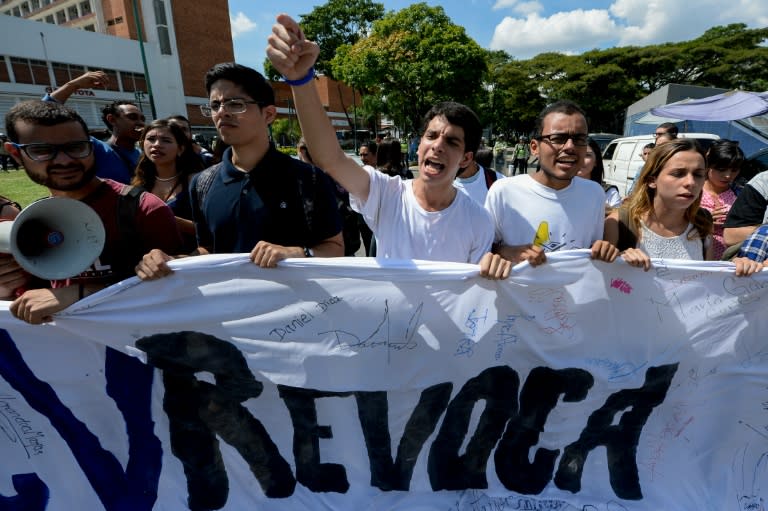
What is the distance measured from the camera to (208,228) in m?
2.04

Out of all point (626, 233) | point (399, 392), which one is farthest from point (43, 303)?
point (626, 233)

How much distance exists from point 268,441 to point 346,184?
1200 millimetres

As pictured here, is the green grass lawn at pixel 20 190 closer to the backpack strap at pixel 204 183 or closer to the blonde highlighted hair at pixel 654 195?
the backpack strap at pixel 204 183

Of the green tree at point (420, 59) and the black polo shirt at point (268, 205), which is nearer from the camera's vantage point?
the black polo shirt at point (268, 205)

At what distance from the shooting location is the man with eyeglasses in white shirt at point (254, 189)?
1.93 meters

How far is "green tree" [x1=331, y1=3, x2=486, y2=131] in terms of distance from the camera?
24.3m

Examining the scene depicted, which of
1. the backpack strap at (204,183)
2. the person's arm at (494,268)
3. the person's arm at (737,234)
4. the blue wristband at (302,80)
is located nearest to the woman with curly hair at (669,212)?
the person's arm at (737,234)

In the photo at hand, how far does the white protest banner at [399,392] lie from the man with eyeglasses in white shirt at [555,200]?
0.83 feet

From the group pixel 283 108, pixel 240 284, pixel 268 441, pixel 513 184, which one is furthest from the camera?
pixel 283 108

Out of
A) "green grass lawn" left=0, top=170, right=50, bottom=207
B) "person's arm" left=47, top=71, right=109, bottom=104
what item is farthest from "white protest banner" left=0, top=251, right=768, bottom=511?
"green grass lawn" left=0, top=170, right=50, bottom=207

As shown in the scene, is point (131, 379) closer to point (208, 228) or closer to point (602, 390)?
point (208, 228)

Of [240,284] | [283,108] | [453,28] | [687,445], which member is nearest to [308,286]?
[240,284]

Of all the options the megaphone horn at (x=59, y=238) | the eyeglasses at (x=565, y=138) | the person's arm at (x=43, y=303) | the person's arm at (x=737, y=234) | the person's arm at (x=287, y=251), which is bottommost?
the person's arm at (x=737, y=234)

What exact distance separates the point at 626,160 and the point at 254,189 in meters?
9.91
